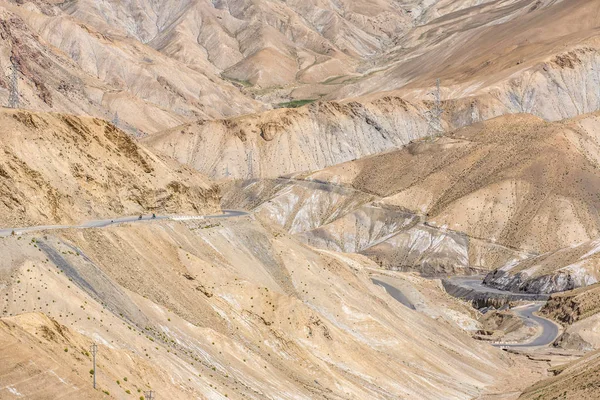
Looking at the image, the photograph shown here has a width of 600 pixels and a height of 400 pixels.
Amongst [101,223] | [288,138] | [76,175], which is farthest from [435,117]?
[101,223]

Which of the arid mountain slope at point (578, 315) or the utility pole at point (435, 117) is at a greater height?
the utility pole at point (435, 117)

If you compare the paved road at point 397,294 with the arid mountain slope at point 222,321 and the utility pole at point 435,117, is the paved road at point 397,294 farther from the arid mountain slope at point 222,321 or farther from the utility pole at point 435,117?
the utility pole at point 435,117

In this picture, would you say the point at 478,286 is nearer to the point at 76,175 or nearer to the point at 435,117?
the point at 76,175

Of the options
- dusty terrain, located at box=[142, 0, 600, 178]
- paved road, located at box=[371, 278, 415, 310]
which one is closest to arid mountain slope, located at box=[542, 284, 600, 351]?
→ paved road, located at box=[371, 278, 415, 310]

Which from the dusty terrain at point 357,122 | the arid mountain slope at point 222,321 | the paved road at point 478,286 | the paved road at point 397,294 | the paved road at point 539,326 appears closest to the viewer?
the arid mountain slope at point 222,321

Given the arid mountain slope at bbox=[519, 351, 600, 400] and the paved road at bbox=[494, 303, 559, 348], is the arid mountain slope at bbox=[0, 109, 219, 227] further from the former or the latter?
the paved road at bbox=[494, 303, 559, 348]

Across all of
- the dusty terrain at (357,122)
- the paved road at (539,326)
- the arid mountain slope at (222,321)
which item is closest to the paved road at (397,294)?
Result: the paved road at (539,326)

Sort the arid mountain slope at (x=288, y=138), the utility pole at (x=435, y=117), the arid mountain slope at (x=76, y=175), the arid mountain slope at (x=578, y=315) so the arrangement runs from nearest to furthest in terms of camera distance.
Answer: the arid mountain slope at (x=76, y=175) → the arid mountain slope at (x=578, y=315) → the arid mountain slope at (x=288, y=138) → the utility pole at (x=435, y=117)
